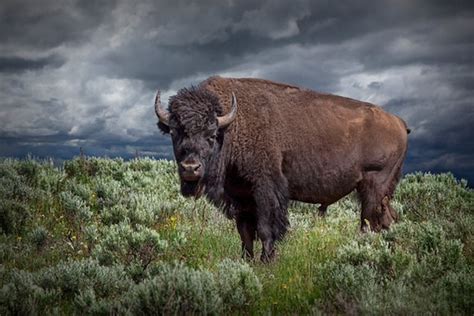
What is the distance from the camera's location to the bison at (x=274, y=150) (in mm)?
7863

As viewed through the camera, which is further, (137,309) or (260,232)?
(260,232)

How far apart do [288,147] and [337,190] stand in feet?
4.08

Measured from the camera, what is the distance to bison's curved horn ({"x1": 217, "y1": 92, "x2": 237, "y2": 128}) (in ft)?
26.3

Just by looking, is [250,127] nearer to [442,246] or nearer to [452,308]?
[442,246]

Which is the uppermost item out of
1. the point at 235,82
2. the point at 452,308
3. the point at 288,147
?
the point at 235,82

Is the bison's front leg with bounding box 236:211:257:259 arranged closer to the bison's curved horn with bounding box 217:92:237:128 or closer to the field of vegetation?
the field of vegetation

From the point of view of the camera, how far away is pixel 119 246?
26.6 ft

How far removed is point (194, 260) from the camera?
806cm

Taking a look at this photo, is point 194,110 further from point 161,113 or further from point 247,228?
point 247,228

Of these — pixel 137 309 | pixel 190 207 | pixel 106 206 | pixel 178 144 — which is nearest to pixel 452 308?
pixel 137 309

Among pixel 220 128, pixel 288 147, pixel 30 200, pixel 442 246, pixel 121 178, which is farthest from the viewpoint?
pixel 121 178

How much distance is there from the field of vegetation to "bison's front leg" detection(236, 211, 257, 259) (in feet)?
0.95

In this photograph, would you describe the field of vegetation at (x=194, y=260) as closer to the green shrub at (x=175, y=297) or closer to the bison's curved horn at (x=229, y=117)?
the green shrub at (x=175, y=297)

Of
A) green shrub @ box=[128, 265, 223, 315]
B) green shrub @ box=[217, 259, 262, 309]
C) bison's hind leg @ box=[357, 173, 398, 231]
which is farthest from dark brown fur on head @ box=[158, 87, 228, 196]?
bison's hind leg @ box=[357, 173, 398, 231]
